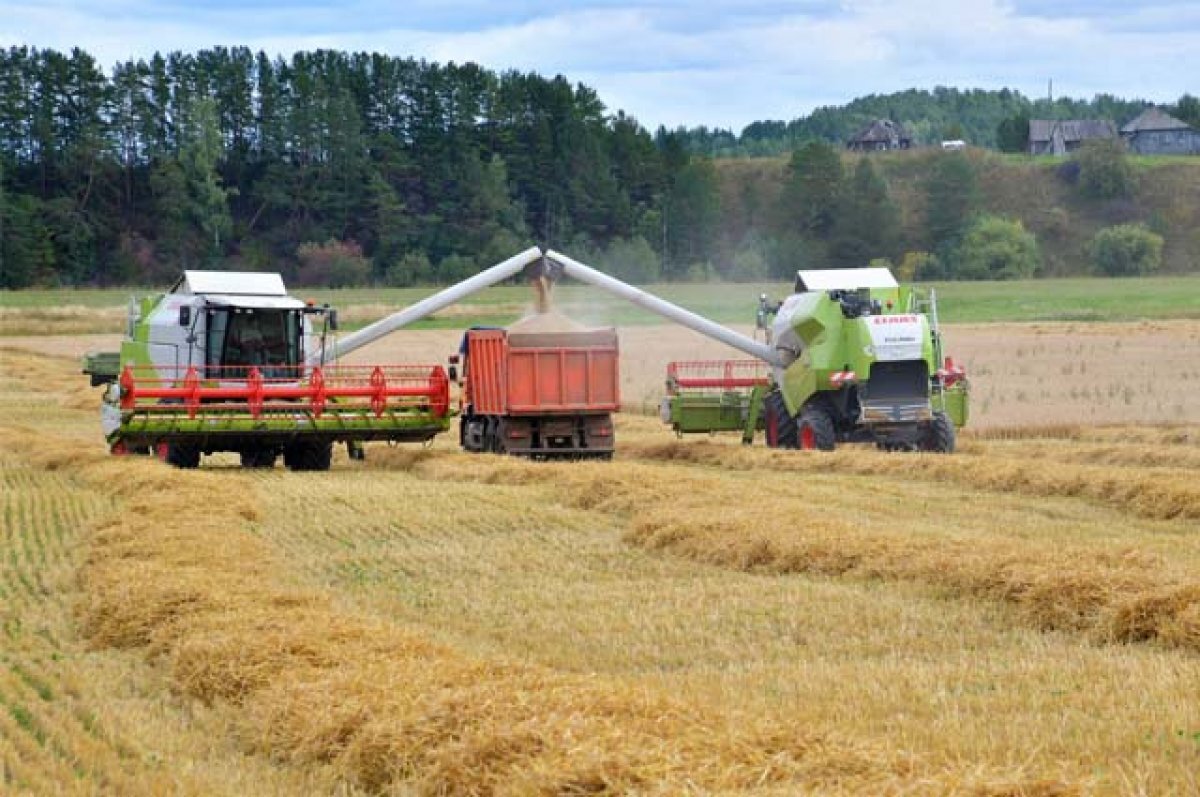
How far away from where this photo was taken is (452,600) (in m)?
11.6

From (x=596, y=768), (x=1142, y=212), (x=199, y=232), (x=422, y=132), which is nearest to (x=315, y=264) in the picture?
(x=199, y=232)

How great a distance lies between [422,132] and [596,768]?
10083cm

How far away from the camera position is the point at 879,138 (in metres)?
157

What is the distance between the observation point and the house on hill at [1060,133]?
487ft

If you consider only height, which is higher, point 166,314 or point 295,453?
point 166,314

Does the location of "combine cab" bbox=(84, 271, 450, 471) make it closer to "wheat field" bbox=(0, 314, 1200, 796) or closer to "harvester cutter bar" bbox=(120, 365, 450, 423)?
"harvester cutter bar" bbox=(120, 365, 450, 423)

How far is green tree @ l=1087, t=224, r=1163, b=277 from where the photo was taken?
95.9 metres

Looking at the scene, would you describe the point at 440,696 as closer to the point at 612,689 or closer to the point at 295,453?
the point at 612,689

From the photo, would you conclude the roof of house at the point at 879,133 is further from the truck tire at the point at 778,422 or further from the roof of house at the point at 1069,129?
the truck tire at the point at 778,422

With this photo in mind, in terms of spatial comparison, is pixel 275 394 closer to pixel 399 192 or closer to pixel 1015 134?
pixel 399 192

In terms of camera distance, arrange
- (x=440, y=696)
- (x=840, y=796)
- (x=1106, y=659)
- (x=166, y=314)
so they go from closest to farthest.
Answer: (x=840, y=796) < (x=440, y=696) < (x=1106, y=659) < (x=166, y=314)

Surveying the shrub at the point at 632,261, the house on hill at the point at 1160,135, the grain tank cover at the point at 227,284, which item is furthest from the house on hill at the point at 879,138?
the grain tank cover at the point at 227,284

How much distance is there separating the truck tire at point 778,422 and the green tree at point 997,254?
7199 cm

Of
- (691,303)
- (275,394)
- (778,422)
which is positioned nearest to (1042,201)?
(691,303)
